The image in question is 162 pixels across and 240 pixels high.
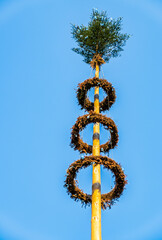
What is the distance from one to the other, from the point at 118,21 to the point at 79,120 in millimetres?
8097

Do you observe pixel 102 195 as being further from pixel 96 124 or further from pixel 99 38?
pixel 99 38

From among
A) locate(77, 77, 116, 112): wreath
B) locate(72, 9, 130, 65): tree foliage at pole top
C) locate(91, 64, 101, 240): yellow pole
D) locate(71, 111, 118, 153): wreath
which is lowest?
locate(91, 64, 101, 240): yellow pole

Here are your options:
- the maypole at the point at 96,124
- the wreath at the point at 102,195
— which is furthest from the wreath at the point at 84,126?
the wreath at the point at 102,195

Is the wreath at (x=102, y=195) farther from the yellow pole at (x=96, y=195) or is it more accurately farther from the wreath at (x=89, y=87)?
the wreath at (x=89, y=87)

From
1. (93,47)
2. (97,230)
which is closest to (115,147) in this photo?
(97,230)

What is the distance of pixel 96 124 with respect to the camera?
32.5 feet

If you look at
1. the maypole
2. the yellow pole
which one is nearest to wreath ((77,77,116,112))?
the maypole

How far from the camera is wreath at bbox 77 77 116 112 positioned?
Result: 10.8m

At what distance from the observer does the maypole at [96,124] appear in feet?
25.7

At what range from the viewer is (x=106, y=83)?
1087 cm

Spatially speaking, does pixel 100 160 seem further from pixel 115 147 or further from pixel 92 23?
pixel 92 23

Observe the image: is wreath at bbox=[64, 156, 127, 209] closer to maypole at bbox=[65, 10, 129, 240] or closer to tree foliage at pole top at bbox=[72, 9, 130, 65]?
maypole at bbox=[65, 10, 129, 240]

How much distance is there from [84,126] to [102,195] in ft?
7.90

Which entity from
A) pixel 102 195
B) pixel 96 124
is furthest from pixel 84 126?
pixel 102 195
